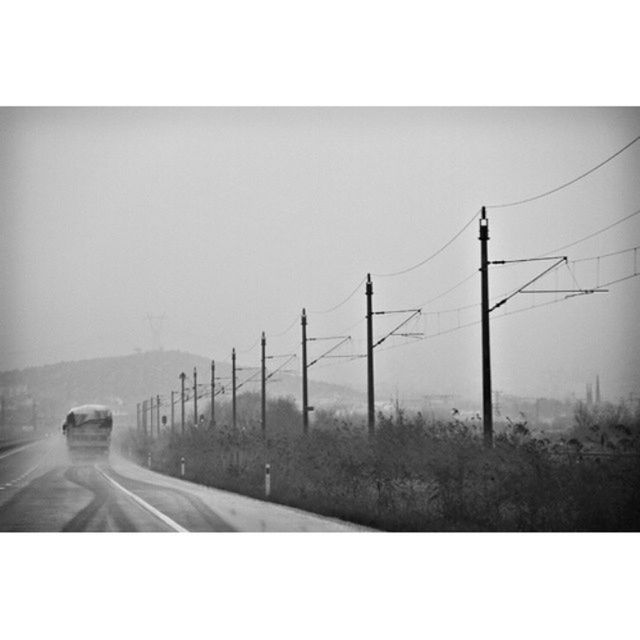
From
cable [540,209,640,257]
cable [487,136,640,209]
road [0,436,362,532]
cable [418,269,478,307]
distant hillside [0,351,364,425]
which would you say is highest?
cable [487,136,640,209]

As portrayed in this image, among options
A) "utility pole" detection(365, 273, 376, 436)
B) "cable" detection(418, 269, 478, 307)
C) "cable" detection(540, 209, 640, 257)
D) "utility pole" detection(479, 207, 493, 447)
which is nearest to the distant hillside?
"utility pole" detection(365, 273, 376, 436)

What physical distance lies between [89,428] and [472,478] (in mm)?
46733

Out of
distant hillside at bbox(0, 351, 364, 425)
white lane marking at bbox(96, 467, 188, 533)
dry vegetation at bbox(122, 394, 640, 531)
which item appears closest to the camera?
dry vegetation at bbox(122, 394, 640, 531)

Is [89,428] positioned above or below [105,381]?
below

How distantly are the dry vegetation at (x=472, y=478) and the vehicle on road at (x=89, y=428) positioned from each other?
105 feet

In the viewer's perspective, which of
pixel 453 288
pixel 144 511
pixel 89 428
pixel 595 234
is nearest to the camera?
pixel 595 234

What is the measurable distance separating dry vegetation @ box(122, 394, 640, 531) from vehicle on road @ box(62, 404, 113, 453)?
105 ft

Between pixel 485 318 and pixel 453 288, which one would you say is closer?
pixel 485 318

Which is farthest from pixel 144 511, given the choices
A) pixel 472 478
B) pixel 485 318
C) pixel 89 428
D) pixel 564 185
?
pixel 89 428

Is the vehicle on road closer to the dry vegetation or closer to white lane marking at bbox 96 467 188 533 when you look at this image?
white lane marking at bbox 96 467 188 533

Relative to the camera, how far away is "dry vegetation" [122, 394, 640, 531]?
686 inches

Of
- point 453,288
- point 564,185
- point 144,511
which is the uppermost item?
point 564,185

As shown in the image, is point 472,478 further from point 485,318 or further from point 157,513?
point 157,513

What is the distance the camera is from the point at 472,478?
19.5 meters
